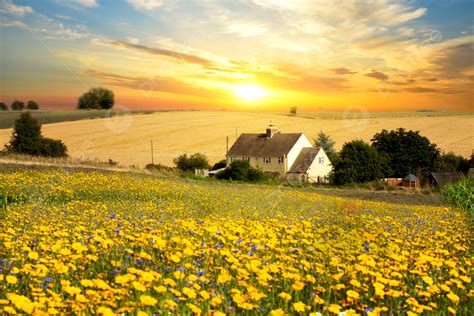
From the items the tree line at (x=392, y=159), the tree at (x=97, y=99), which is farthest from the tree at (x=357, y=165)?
the tree at (x=97, y=99)

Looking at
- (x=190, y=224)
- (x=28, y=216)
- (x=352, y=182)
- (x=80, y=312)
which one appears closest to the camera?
(x=80, y=312)

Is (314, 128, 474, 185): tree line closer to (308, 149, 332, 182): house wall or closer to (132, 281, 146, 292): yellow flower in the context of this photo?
(308, 149, 332, 182): house wall

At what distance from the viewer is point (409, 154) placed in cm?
6353

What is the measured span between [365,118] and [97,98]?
210 feet

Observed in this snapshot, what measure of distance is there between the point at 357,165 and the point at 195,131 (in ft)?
149

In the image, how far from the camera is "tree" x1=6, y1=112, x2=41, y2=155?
167 feet

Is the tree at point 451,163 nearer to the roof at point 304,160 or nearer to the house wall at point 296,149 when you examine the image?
the roof at point 304,160

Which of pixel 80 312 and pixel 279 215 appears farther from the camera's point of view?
pixel 279 215

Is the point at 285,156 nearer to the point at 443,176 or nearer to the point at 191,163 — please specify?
the point at 191,163

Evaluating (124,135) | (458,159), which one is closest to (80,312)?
(458,159)

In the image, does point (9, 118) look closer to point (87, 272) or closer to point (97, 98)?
point (97, 98)

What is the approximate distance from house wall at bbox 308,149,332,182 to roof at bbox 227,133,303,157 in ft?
12.6

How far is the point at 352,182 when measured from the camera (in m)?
52.9

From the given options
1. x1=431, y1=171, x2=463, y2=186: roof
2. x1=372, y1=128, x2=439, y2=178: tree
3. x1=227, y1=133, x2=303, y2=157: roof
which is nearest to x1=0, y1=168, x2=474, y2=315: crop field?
x1=431, y1=171, x2=463, y2=186: roof
